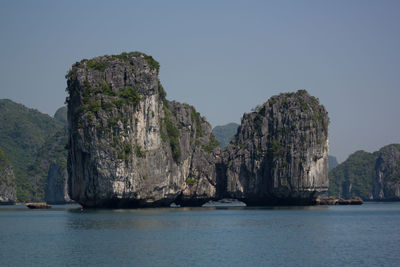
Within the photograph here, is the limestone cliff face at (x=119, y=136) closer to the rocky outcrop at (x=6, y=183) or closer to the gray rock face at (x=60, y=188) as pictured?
the rocky outcrop at (x=6, y=183)

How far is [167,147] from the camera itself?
97.4 m

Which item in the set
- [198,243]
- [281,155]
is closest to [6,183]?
[281,155]

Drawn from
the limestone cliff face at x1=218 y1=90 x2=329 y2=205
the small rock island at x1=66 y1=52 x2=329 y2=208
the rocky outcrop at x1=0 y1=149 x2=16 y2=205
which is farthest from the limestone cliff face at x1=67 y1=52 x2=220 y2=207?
the rocky outcrop at x1=0 y1=149 x2=16 y2=205

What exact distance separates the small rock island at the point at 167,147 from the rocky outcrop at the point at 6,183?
294ft

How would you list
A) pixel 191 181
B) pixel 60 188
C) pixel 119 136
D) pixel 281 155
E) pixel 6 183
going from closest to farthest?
pixel 119 136 < pixel 281 155 < pixel 191 181 < pixel 6 183 < pixel 60 188

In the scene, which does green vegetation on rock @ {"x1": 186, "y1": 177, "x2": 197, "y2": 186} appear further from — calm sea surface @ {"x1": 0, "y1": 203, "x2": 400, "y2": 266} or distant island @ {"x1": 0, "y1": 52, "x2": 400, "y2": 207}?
calm sea surface @ {"x1": 0, "y1": 203, "x2": 400, "y2": 266}

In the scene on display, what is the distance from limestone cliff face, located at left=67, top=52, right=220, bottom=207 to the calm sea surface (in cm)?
2002

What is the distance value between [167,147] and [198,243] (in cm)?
5192

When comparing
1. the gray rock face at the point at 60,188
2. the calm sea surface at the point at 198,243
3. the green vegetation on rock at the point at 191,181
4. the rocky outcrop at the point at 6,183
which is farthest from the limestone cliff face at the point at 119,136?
the gray rock face at the point at 60,188

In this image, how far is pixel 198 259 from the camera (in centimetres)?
3822

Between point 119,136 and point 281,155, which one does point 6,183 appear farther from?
point 119,136

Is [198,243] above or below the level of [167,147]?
below

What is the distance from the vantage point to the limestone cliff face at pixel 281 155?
10256 centimetres

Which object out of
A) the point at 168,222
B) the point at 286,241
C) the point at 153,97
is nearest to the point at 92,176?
the point at 153,97
